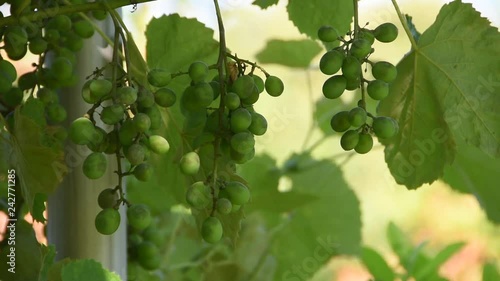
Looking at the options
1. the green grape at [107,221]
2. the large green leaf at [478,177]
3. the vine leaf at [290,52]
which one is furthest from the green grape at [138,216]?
the vine leaf at [290,52]

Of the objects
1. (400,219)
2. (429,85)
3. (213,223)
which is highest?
(400,219)

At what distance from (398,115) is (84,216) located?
0.82 feet

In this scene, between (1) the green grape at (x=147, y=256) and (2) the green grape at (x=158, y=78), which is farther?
(1) the green grape at (x=147, y=256)

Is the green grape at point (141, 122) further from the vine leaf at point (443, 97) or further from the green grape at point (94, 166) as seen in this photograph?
the vine leaf at point (443, 97)

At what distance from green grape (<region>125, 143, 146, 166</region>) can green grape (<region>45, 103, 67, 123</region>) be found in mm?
166

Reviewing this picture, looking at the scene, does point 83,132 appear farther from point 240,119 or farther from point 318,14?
point 318,14

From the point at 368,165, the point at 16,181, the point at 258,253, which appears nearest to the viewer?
the point at 16,181

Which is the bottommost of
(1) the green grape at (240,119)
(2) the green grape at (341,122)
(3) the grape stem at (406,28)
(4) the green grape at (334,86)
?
(1) the green grape at (240,119)

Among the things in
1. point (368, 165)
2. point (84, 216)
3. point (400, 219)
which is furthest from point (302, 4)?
point (400, 219)

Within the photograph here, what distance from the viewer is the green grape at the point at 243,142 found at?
0.42 m

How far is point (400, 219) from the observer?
9.43 ft

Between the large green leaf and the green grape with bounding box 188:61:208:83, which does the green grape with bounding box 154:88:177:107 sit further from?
the large green leaf

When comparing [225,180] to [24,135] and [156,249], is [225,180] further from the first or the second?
[156,249]

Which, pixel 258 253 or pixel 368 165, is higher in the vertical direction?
pixel 368 165
